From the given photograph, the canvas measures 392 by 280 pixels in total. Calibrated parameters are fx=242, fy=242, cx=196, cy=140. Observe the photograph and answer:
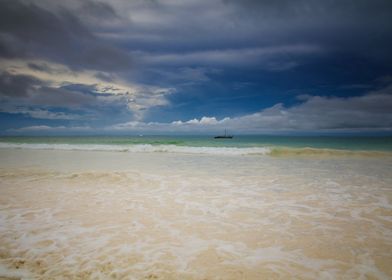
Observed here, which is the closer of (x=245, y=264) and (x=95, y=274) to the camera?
(x=95, y=274)

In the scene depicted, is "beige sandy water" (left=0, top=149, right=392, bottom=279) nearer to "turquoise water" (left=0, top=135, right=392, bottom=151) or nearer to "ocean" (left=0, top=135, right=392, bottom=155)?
"ocean" (left=0, top=135, right=392, bottom=155)

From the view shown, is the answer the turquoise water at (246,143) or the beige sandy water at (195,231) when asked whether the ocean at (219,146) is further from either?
the beige sandy water at (195,231)

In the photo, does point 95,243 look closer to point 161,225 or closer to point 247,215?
point 161,225

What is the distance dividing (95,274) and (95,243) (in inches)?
40.4

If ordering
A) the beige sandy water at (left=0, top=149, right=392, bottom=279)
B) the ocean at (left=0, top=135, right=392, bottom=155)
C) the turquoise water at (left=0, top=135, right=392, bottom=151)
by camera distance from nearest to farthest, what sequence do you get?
the beige sandy water at (left=0, top=149, right=392, bottom=279), the ocean at (left=0, top=135, right=392, bottom=155), the turquoise water at (left=0, top=135, right=392, bottom=151)

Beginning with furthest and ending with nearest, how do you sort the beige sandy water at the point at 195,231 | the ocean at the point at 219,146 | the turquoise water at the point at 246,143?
the turquoise water at the point at 246,143 → the ocean at the point at 219,146 → the beige sandy water at the point at 195,231

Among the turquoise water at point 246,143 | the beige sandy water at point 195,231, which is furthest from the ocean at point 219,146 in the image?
the beige sandy water at point 195,231

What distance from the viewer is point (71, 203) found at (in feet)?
22.9

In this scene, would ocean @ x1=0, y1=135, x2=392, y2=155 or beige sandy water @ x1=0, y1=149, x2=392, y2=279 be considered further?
ocean @ x1=0, y1=135, x2=392, y2=155

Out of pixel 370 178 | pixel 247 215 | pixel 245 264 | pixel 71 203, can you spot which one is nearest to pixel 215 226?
pixel 247 215

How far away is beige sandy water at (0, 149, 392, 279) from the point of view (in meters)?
3.75

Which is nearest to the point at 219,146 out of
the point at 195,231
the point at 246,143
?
the point at 246,143

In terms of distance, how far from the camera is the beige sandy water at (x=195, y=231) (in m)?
3.75

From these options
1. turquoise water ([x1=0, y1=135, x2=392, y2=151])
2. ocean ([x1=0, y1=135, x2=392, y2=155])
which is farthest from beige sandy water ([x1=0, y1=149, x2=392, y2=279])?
turquoise water ([x1=0, y1=135, x2=392, y2=151])
